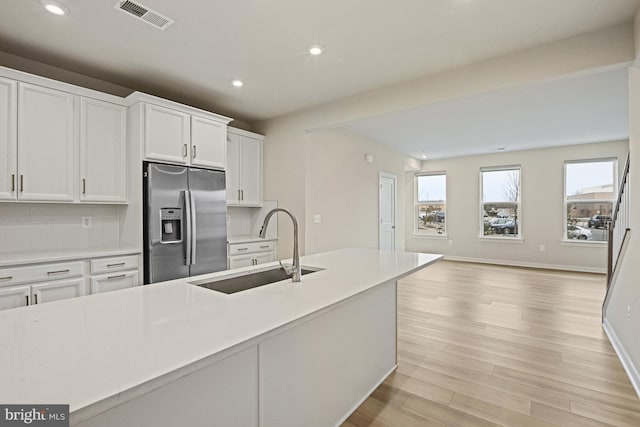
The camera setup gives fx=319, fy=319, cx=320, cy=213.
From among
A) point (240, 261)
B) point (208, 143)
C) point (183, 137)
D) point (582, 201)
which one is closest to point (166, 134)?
point (183, 137)

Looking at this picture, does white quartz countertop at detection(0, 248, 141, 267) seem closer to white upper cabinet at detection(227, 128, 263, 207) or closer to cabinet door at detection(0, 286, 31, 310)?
cabinet door at detection(0, 286, 31, 310)

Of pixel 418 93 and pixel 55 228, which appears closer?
pixel 55 228

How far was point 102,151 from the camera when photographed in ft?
9.81

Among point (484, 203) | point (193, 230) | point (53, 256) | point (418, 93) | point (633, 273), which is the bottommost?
point (633, 273)

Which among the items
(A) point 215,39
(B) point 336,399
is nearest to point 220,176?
(A) point 215,39

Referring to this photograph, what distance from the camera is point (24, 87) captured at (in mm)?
2549

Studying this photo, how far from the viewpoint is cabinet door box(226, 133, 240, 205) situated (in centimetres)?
416

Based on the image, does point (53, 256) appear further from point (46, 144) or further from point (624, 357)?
point (624, 357)

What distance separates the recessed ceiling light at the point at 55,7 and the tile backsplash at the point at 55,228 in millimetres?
1625

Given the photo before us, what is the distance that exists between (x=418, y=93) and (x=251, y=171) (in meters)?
2.41

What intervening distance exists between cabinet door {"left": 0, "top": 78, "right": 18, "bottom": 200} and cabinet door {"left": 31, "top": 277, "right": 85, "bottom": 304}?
0.75m

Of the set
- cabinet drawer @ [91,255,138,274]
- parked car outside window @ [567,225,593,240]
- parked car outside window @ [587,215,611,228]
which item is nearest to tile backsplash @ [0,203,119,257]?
cabinet drawer @ [91,255,138,274]

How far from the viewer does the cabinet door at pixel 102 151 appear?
2.88 metres

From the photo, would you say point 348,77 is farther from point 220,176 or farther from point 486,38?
point 220,176
